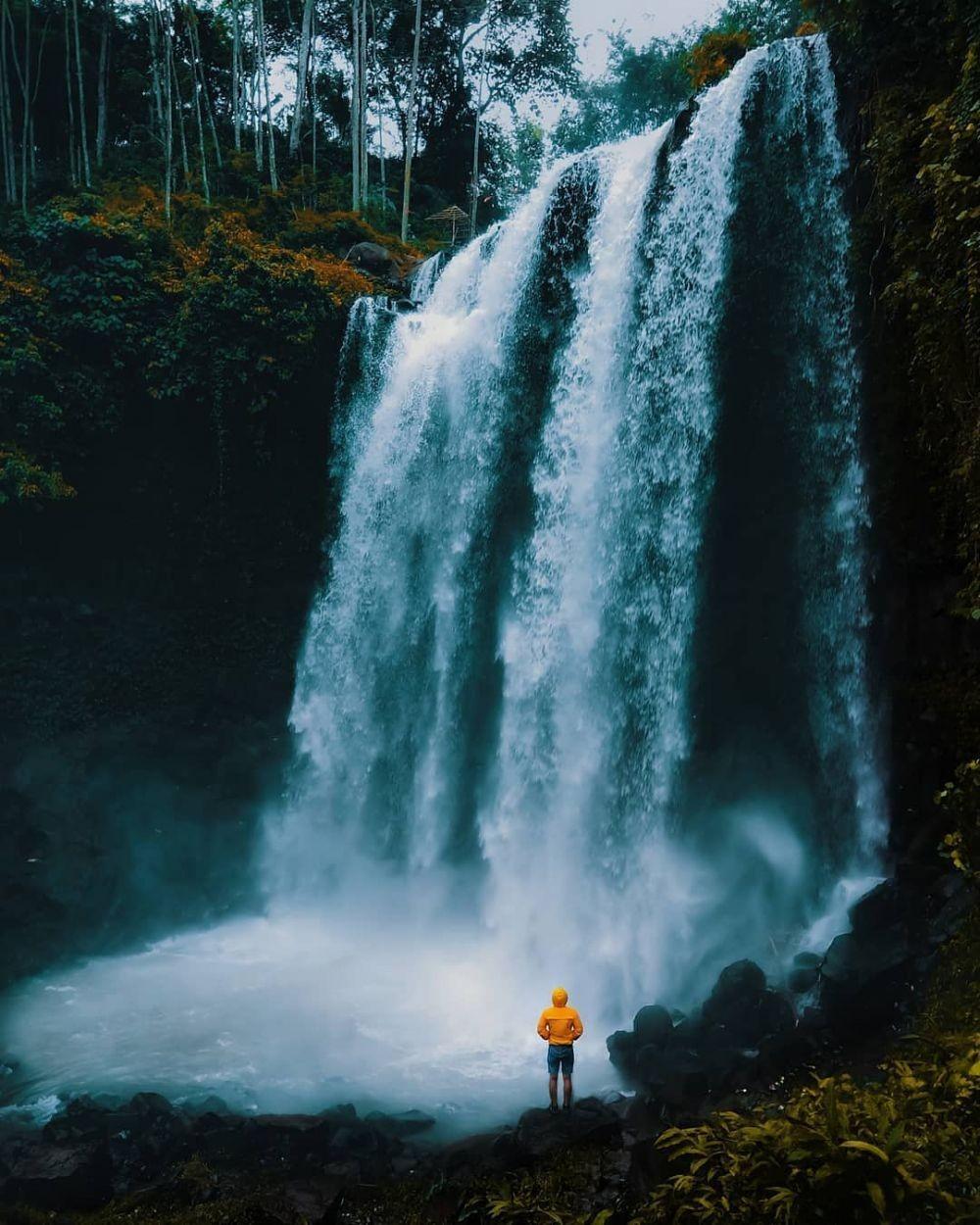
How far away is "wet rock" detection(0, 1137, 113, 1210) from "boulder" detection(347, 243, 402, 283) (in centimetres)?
1819

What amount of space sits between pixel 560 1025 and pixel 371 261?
18019mm

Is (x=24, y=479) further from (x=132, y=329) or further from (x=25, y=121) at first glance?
(x=25, y=121)

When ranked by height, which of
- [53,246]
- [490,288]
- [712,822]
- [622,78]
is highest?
[622,78]

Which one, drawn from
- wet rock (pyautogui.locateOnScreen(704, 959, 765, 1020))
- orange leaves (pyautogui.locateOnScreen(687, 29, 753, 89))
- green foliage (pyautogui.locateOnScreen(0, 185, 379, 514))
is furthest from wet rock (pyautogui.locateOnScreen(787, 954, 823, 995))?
orange leaves (pyautogui.locateOnScreen(687, 29, 753, 89))

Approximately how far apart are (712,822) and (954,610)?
5.06m

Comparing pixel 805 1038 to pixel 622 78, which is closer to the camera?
pixel 805 1038

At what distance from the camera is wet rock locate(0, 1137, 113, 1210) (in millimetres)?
7785

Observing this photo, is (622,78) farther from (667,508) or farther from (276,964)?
(276,964)

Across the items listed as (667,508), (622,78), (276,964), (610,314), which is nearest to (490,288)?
(610,314)

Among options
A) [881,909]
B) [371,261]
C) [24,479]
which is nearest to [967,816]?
[881,909]

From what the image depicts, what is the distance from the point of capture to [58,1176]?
7.83 meters

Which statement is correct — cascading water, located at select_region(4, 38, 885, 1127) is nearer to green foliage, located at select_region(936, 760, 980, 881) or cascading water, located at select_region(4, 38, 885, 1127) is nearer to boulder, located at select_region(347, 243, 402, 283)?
green foliage, located at select_region(936, 760, 980, 881)

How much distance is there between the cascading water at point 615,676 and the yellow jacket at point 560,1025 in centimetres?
201

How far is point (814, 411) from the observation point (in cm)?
1162
